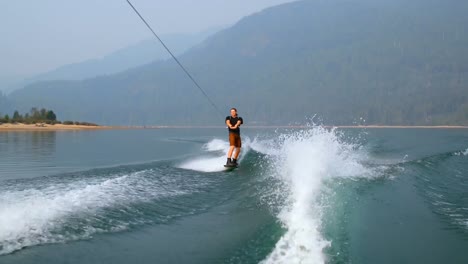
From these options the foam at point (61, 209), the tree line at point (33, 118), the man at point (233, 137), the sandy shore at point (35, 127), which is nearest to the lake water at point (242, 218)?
the foam at point (61, 209)

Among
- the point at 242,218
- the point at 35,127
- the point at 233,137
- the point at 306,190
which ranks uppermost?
the point at 233,137

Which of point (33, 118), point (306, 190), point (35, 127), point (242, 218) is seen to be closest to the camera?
point (242, 218)

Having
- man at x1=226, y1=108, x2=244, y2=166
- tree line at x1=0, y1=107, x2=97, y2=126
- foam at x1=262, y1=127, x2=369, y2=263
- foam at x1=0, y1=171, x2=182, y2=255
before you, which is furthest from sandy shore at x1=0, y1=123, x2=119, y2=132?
Answer: foam at x1=0, y1=171, x2=182, y2=255

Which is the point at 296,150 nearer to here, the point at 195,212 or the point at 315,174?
the point at 315,174

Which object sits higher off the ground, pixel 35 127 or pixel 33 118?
pixel 33 118

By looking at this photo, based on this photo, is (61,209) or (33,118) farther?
(33,118)

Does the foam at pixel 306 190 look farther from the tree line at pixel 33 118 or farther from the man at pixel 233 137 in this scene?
the tree line at pixel 33 118

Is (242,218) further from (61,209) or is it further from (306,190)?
(61,209)

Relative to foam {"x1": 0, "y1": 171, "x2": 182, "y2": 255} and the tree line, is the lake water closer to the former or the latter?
foam {"x1": 0, "y1": 171, "x2": 182, "y2": 255}

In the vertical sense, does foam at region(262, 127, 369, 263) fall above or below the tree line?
below

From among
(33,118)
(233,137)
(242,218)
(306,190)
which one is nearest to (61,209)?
(242,218)

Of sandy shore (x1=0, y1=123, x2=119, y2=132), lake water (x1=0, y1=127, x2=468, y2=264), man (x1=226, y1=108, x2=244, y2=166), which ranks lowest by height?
lake water (x1=0, y1=127, x2=468, y2=264)

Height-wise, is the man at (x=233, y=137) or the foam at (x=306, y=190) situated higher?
the man at (x=233, y=137)

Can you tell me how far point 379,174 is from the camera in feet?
48.7
